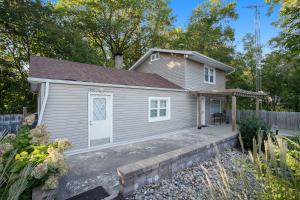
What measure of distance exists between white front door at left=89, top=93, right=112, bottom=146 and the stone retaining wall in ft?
11.4

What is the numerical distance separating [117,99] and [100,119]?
1136 millimetres

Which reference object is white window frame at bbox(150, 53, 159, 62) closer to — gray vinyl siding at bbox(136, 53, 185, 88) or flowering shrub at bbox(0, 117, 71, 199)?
gray vinyl siding at bbox(136, 53, 185, 88)

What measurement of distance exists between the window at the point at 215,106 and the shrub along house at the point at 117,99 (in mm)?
439

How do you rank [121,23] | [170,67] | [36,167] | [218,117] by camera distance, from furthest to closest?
[121,23]
[218,117]
[170,67]
[36,167]

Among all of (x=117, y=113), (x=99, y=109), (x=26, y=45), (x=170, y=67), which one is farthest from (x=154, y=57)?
(x=26, y=45)

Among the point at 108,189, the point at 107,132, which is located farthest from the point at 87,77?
the point at 108,189

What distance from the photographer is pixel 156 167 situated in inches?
166

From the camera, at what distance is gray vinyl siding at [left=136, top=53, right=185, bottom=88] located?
1202cm

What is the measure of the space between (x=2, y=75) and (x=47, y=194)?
15434mm

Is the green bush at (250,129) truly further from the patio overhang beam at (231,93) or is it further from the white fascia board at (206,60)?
the white fascia board at (206,60)

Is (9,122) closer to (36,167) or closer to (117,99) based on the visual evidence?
(117,99)

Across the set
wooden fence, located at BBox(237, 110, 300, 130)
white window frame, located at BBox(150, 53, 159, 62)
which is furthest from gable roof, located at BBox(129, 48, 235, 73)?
wooden fence, located at BBox(237, 110, 300, 130)

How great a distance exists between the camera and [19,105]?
46.9 feet

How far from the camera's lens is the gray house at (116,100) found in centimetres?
622
